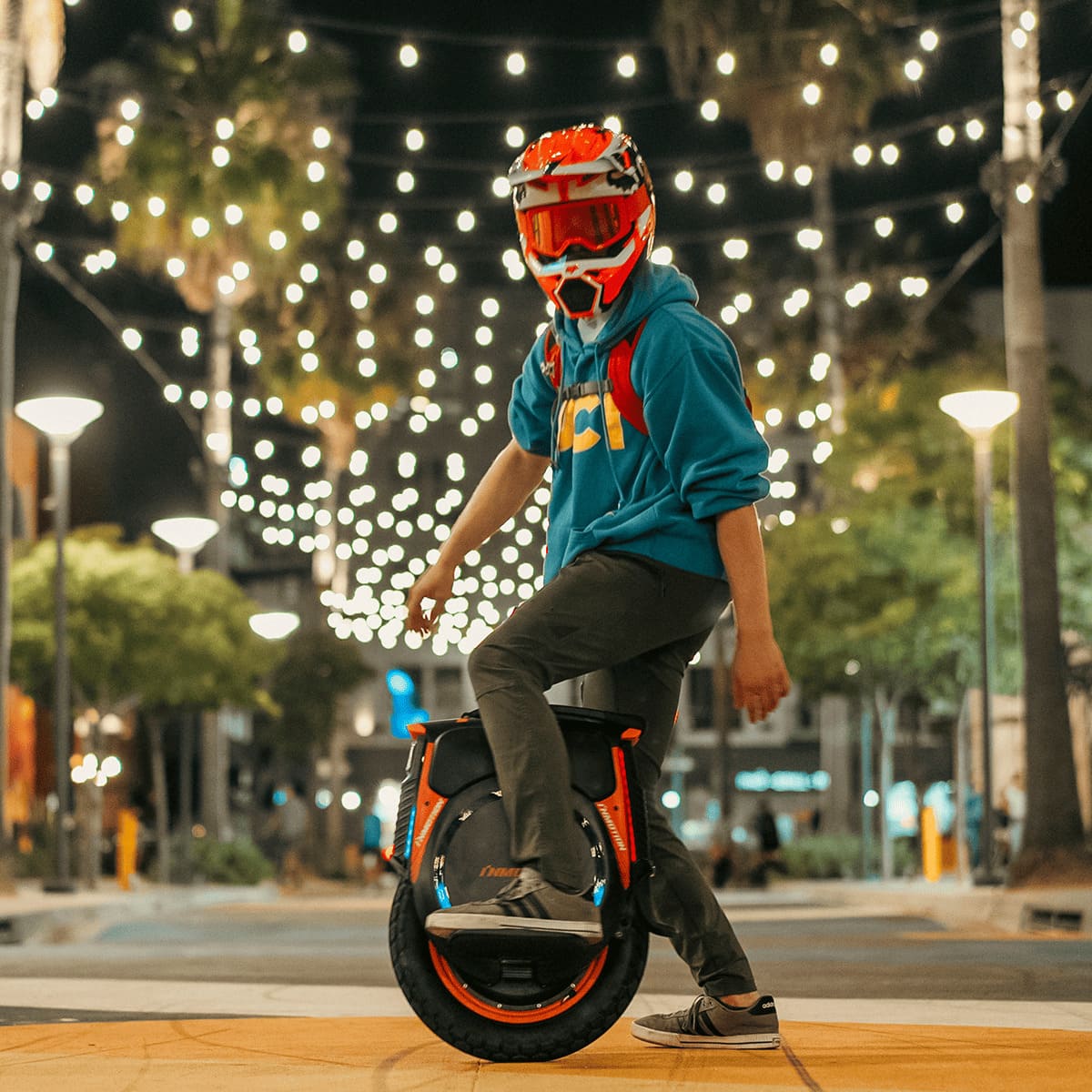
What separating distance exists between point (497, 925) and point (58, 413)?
1751 centimetres

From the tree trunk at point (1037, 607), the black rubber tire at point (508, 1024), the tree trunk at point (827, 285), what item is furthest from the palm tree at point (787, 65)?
the black rubber tire at point (508, 1024)

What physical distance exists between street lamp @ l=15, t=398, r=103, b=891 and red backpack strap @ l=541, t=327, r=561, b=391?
1628cm

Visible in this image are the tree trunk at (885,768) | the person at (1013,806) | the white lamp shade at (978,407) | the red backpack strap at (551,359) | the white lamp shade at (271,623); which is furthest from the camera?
the tree trunk at (885,768)

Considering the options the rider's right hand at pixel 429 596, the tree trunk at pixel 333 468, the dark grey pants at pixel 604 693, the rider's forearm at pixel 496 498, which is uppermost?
the tree trunk at pixel 333 468

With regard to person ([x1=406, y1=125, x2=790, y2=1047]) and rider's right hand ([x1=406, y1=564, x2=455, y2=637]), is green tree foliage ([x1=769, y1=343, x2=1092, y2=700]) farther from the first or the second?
person ([x1=406, y1=125, x2=790, y2=1047])

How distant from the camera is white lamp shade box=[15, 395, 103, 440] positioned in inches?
819

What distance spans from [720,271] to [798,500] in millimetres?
20719

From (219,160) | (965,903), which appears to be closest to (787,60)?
(219,160)

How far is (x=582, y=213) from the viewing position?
4594 millimetres

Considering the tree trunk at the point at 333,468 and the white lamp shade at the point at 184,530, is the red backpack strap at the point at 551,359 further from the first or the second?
the tree trunk at the point at 333,468

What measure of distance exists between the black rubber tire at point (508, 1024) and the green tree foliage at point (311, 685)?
33.3 metres

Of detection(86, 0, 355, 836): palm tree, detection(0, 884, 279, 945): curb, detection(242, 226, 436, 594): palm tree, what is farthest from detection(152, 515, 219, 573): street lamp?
detection(242, 226, 436, 594): palm tree

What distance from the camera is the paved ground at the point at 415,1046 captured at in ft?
12.8

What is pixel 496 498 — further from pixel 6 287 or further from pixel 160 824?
pixel 160 824
